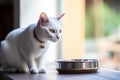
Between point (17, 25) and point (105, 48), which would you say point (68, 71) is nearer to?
point (17, 25)

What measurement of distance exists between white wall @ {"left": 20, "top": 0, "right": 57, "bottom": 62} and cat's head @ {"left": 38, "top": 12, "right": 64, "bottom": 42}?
56cm

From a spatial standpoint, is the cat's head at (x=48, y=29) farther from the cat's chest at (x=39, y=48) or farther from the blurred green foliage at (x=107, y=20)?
the blurred green foliage at (x=107, y=20)

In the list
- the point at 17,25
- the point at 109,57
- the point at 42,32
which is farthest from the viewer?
the point at 109,57

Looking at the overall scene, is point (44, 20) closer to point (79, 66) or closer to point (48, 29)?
point (48, 29)

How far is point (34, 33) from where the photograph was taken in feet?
3.72

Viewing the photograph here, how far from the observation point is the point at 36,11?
1.70m

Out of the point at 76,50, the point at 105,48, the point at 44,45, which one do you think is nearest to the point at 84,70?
the point at 44,45

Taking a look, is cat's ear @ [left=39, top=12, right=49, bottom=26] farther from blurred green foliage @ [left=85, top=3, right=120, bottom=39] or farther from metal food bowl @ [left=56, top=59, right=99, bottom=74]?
blurred green foliage @ [left=85, top=3, right=120, bottom=39]

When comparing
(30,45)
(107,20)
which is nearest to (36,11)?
(107,20)

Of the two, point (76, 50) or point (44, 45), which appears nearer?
point (44, 45)

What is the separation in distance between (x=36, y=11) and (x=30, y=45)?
1.94 feet

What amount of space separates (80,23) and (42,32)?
703 millimetres

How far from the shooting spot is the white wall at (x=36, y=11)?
5.49 ft

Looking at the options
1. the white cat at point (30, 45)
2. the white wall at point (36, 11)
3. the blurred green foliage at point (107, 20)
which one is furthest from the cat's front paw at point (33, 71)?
the blurred green foliage at point (107, 20)
